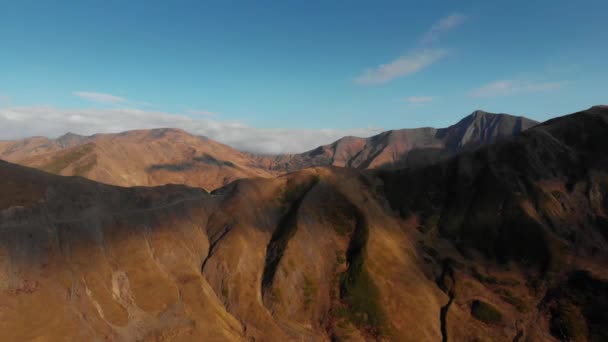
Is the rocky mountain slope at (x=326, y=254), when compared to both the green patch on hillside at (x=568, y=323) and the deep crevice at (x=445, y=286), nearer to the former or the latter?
the green patch on hillside at (x=568, y=323)

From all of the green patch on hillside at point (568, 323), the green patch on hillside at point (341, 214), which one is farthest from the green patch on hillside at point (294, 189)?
the green patch on hillside at point (568, 323)

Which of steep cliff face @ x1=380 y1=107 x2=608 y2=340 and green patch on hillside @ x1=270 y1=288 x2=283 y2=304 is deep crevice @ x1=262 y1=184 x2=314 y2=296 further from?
steep cliff face @ x1=380 y1=107 x2=608 y2=340

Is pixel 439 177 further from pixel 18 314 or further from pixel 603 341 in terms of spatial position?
pixel 18 314

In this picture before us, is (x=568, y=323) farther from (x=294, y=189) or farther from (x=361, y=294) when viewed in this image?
(x=294, y=189)

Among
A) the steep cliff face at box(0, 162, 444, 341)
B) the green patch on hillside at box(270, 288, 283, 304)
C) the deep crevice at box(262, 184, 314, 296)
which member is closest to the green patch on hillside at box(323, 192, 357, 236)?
the steep cliff face at box(0, 162, 444, 341)

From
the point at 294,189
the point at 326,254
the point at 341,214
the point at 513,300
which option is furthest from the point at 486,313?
the point at 294,189

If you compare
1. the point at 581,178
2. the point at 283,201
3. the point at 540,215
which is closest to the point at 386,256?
the point at 283,201
